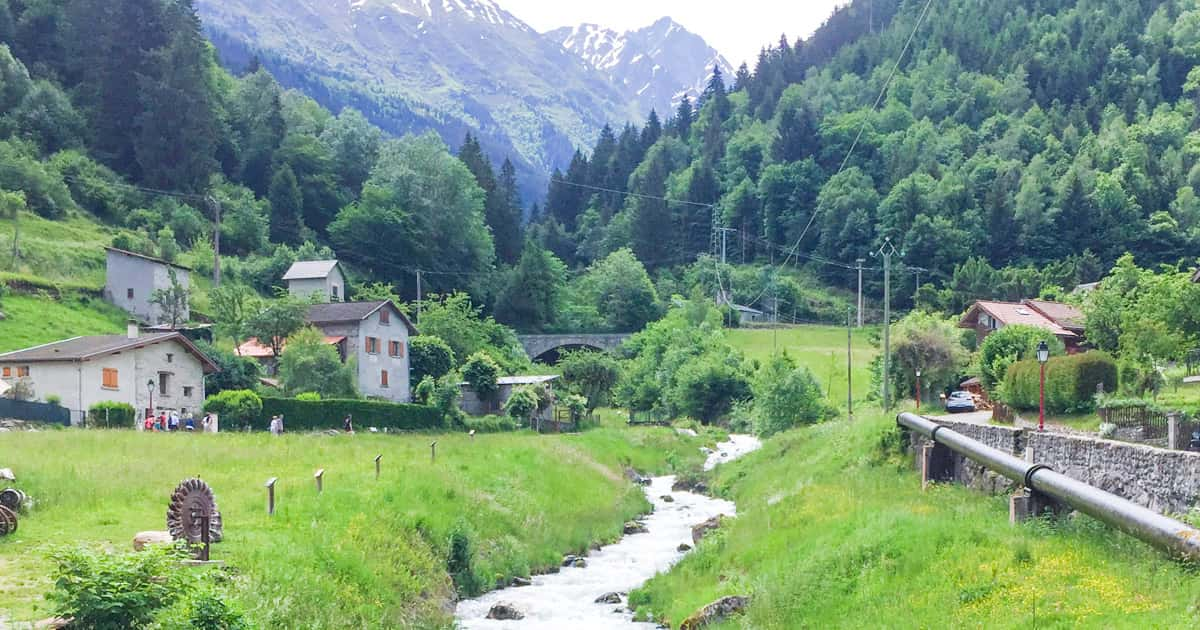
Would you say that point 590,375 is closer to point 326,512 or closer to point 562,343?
point 562,343

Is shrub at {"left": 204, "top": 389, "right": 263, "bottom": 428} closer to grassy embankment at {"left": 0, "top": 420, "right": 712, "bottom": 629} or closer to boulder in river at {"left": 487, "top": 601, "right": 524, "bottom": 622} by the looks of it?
grassy embankment at {"left": 0, "top": 420, "right": 712, "bottom": 629}

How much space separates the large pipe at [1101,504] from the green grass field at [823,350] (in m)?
59.9

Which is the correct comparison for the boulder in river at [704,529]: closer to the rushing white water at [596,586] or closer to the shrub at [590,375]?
the rushing white water at [596,586]

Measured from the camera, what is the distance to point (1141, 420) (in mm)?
32062

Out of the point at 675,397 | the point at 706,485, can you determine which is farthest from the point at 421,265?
the point at 706,485

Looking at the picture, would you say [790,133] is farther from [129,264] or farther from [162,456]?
[162,456]

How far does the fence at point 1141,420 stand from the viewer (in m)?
31.1

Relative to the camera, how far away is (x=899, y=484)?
104 ft

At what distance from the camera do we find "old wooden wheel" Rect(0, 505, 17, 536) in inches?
758

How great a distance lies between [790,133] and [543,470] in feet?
532

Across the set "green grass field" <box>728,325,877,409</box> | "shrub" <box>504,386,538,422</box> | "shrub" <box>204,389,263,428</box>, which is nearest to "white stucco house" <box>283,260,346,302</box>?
"shrub" <box>504,386,538,422</box>

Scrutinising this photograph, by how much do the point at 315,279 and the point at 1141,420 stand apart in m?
72.9

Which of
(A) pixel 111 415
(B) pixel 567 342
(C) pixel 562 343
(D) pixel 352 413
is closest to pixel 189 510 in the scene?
(A) pixel 111 415

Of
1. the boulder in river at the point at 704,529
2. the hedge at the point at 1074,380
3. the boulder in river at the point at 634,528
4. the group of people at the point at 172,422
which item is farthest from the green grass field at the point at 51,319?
the hedge at the point at 1074,380
